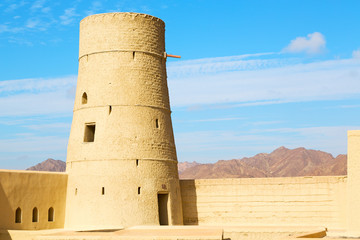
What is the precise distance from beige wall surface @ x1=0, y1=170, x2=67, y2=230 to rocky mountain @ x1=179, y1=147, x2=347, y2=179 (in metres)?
48.5

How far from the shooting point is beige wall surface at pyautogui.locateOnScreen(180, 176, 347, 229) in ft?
77.8

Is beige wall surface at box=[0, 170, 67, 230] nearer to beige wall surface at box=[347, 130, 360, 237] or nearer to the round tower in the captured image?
A: the round tower

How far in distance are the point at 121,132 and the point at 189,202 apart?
4770 mm

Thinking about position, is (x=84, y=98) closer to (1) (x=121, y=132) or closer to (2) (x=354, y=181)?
(1) (x=121, y=132)

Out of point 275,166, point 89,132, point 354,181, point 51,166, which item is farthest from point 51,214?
point 51,166

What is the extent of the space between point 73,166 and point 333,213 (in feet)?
35.2

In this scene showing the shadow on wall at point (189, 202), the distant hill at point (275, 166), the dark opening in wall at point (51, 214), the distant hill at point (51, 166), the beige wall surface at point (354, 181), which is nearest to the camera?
the beige wall surface at point (354, 181)

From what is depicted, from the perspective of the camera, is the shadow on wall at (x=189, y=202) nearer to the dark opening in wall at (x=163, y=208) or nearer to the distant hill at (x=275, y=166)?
the dark opening in wall at (x=163, y=208)

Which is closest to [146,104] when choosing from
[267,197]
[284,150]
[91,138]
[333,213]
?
[91,138]

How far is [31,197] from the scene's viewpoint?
22656 mm

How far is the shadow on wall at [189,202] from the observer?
25.6 metres

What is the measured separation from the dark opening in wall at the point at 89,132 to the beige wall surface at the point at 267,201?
4.48m

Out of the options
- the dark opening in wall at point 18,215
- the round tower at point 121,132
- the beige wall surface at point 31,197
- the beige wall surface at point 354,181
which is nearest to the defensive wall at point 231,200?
the beige wall surface at point 31,197

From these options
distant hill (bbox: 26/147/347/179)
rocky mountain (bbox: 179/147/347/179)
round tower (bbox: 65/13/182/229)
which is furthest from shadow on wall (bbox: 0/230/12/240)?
rocky mountain (bbox: 179/147/347/179)
